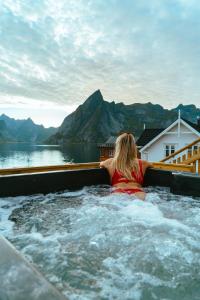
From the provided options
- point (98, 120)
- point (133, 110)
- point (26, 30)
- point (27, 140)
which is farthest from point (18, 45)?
point (27, 140)

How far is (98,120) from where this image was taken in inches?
5108

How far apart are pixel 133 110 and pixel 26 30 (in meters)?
141

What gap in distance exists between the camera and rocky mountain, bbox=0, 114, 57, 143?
16856 centimetres

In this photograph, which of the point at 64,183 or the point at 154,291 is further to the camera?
the point at 64,183

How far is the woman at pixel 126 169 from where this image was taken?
9.69 ft

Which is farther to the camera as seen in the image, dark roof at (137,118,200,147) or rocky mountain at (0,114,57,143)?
rocky mountain at (0,114,57,143)

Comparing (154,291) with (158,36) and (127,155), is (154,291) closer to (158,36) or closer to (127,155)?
(127,155)

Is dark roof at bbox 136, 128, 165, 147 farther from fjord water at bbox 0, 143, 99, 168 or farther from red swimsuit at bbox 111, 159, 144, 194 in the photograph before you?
red swimsuit at bbox 111, 159, 144, 194

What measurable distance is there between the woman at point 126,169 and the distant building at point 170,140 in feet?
48.5

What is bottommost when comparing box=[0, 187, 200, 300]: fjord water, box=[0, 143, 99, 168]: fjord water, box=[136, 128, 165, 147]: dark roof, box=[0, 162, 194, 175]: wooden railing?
box=[0, 143, 99, 168]: fjord water

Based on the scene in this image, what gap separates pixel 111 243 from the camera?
5.53 ft

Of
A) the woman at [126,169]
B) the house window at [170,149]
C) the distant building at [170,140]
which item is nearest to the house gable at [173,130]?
the distant building at [170,140]

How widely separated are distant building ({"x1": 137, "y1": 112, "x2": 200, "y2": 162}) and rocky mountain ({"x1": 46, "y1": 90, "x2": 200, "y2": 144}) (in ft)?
320

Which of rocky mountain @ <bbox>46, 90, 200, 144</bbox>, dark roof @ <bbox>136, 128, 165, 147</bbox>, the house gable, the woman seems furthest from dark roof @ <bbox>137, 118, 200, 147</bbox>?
rocky mountain @ <bbox>46, 90, 200, 144</bbox>
